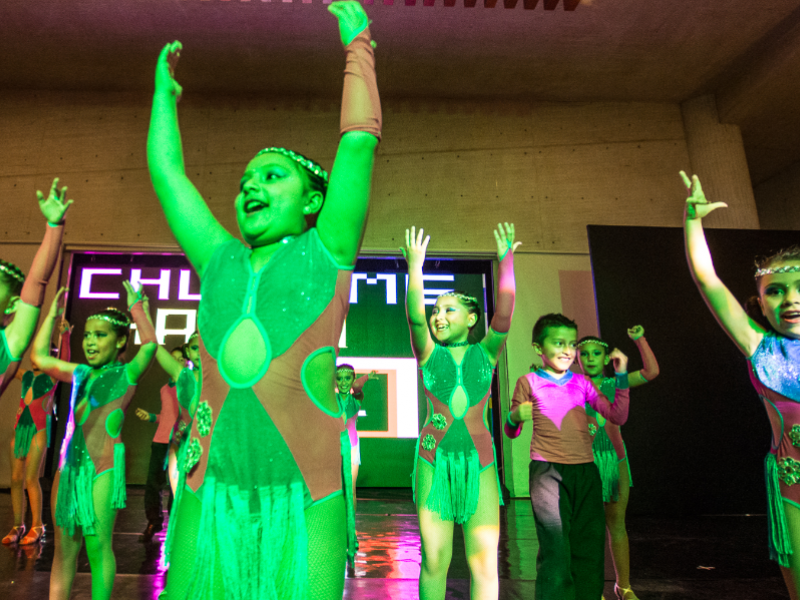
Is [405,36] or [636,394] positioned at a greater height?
[405,36]

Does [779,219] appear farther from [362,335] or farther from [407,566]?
[407,566]

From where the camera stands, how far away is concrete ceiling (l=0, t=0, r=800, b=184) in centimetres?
620

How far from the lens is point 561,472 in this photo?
2740 millimetres

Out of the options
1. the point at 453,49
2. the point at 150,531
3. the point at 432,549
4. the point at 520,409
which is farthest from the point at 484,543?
the point at 453,49

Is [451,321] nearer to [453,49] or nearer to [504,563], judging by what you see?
[504,563]

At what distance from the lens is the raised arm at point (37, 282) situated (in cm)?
181

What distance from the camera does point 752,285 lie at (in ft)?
22.2

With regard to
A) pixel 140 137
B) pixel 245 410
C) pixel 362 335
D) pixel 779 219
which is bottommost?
pixel 245 410

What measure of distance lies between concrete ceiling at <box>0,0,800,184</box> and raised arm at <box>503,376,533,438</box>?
4776 mm

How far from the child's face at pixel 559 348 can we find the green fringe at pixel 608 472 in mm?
934

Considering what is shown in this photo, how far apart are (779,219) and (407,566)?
9.07 m

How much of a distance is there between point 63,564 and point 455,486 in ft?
5.98

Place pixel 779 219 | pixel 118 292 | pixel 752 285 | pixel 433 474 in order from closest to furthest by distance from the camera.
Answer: pixel 433 474 < pixel 752 285 < pixel 118 292 < pixel 779 219

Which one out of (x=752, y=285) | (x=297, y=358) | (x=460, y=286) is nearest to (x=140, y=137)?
(x=460, y=286)
